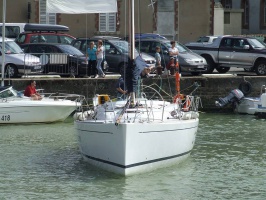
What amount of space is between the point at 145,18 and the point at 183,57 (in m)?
15.9

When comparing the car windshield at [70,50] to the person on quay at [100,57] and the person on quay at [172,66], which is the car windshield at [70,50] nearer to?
the person on quay at [100,57]

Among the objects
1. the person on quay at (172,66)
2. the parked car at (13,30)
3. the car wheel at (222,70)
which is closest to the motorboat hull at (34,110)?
the person on quay at (172,66)

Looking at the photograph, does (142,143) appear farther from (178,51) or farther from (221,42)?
(221,42)

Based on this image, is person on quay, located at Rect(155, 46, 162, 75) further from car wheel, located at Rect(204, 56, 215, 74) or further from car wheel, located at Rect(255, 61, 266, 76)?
car wheel, located at Rect(255, 61, 266, 76)

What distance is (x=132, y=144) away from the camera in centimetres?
1978

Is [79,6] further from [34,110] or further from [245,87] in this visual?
[245,87]

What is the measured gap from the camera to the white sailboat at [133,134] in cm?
1988

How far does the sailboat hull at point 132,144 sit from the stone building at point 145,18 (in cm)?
2887

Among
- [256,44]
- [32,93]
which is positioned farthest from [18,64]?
[256,44]

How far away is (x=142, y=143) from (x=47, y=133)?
8.47 meters

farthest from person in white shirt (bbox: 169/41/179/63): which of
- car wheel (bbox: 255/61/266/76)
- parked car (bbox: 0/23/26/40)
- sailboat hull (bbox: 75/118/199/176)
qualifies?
sailboat hull (bbox: 75/118/199/176)

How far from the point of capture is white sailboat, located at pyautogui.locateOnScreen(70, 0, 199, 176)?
19875 mm

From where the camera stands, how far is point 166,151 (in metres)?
20.9

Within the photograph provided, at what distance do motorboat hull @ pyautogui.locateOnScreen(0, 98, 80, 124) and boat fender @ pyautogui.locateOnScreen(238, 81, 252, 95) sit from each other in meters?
7.60
